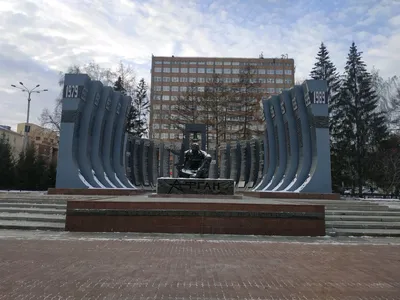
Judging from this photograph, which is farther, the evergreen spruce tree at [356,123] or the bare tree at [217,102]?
the bare tree at [217,102]

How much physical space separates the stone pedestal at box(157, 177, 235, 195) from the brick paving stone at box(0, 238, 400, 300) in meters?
7.51

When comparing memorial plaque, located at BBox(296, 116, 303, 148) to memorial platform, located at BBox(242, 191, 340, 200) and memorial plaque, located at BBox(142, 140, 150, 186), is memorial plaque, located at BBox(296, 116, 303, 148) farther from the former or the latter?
memorial plaque, located at BBox(142, 140, 150, 186)

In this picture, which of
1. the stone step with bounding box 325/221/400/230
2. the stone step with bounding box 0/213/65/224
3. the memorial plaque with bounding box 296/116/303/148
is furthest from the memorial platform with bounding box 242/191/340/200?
the stone step with bounding box 0/213/65/224

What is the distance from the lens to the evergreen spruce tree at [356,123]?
118 ft

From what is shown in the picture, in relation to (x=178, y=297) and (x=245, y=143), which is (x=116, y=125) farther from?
(x=178, y=297)

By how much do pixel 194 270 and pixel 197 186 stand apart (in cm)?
1048

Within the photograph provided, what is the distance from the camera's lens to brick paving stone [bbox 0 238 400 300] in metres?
4.79

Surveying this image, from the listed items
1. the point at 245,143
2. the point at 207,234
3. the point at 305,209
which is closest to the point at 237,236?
the point at 207,234

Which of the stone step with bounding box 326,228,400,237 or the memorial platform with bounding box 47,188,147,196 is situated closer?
the stone step with bounding box 326,228,400,237

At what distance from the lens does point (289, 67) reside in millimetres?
87750

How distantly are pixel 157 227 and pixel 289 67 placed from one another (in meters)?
84.4

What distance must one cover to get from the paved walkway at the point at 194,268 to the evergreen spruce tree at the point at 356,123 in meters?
28.4

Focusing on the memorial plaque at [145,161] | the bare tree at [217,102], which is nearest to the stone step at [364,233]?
the memorial plaque at [145,161]

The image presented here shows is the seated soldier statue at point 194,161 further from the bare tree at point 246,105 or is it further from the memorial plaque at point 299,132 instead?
the bare tree at point 246,105
